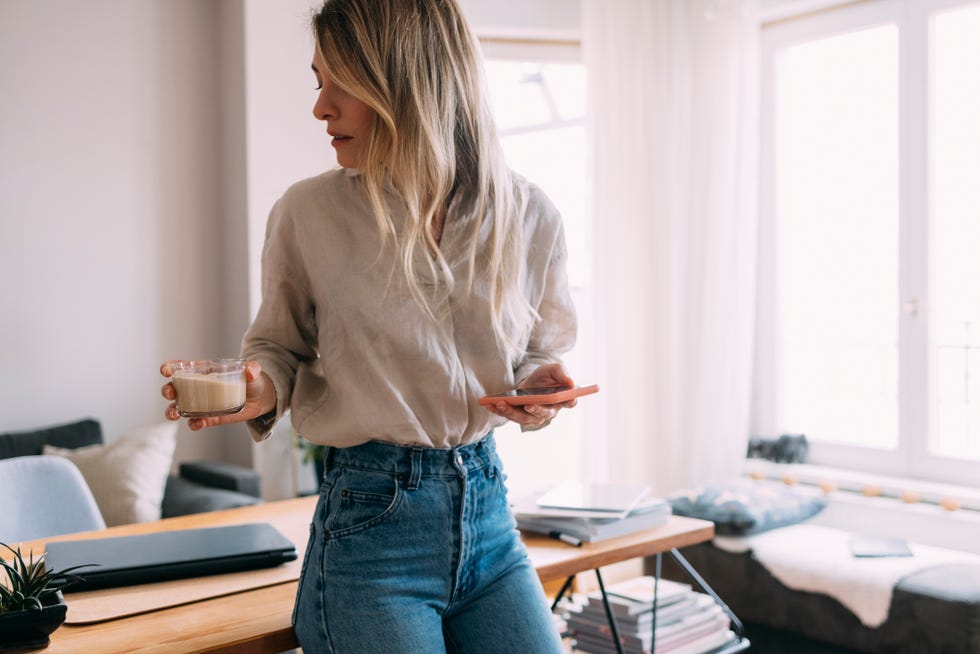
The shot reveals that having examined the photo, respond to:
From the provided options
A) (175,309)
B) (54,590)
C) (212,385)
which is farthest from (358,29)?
(175,309)

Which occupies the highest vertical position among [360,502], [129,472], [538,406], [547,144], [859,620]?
[547,144]

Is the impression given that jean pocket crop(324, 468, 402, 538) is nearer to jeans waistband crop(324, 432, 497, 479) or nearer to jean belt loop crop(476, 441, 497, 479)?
jeans waistband crop(324, 432, 497, 479)

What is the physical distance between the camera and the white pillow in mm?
3307

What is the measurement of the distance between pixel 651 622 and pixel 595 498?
0.41m

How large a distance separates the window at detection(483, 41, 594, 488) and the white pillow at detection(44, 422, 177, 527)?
1443 mm

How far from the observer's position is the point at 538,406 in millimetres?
1270

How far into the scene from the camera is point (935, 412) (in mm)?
3469

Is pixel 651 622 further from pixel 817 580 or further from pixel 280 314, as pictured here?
pixel 280 314

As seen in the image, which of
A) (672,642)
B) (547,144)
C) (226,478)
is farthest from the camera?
(547,144)

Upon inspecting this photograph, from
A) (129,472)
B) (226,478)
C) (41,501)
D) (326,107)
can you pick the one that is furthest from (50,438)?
(326,107)

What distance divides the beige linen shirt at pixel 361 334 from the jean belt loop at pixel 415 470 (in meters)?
A: 0.01

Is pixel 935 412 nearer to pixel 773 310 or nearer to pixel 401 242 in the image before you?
pixel 773 310

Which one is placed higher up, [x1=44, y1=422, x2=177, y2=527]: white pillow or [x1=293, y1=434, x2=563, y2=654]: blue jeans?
[x1=293, y1=434, x2=563, y2=654]: blue jeans

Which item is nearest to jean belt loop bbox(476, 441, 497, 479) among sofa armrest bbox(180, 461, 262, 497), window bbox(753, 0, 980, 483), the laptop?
the laptop
